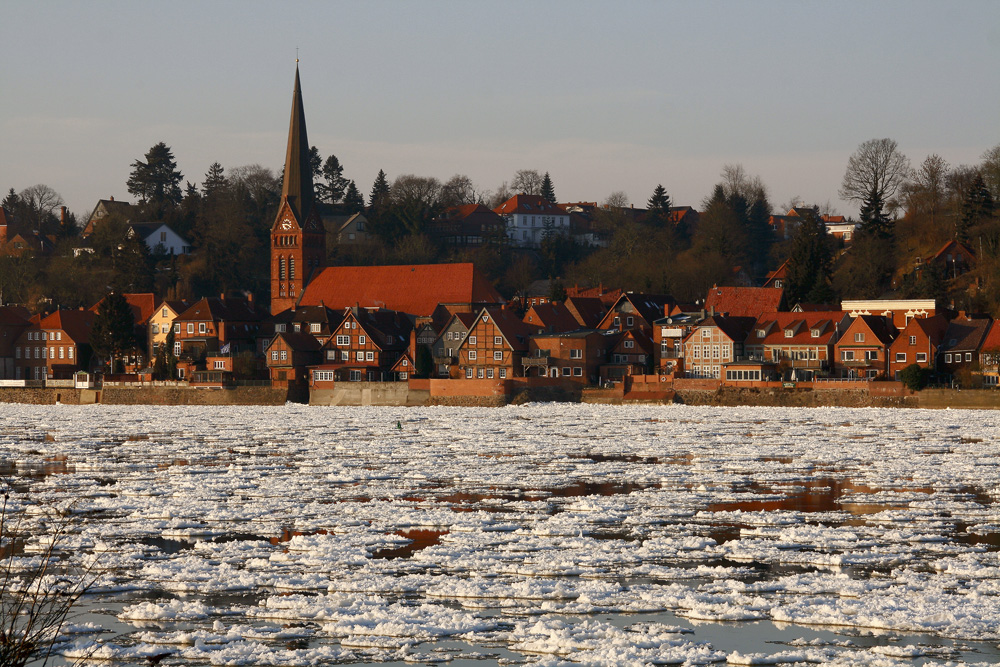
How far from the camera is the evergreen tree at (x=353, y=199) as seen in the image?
4897 inches

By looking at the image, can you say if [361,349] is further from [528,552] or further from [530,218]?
[528,552]

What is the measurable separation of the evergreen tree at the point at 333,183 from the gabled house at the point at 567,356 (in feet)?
196

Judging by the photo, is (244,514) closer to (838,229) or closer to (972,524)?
(972,524)

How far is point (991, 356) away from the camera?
58.8 m

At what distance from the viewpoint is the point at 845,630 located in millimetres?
11906

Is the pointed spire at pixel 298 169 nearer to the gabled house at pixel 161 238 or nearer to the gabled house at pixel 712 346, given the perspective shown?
the gabled house at pixel 161 238

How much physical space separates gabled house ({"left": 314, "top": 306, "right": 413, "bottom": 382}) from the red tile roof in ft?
28.6

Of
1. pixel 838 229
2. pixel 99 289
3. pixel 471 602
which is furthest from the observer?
pixel 838 229

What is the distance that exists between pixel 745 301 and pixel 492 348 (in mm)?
16946

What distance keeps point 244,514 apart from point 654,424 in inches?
1045

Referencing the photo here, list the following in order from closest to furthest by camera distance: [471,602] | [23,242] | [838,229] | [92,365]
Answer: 1. [471,602]
2. [92,365]
3. [23,242]
4. [838,229]

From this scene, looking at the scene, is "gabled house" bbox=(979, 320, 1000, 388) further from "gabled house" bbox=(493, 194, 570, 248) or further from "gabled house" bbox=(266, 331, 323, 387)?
"gabled house" bbox=(493, 194, 570, 248)

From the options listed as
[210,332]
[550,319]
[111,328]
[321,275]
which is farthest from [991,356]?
[111,328]

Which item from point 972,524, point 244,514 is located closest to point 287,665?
point 244,514
